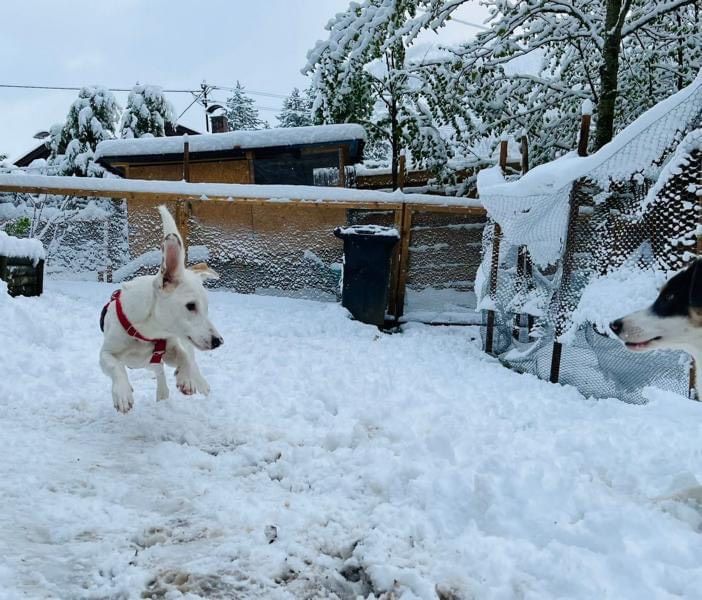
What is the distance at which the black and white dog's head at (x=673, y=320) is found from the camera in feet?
9.16

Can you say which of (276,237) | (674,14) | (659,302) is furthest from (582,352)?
(674,14)

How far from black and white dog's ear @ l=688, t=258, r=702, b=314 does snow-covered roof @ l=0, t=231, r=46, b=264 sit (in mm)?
7085

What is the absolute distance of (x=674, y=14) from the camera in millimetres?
9195

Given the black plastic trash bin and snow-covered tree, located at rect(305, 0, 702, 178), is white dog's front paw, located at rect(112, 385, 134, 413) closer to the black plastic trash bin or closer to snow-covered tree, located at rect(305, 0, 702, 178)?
the black plastic trash bin

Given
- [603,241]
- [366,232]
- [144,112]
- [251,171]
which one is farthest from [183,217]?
A: [144,112]

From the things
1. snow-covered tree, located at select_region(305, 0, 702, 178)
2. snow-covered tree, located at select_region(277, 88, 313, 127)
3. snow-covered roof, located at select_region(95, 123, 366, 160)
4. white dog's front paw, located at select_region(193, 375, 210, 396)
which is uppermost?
snow-covered tree, located at select_region(277, 88, 313, 127)

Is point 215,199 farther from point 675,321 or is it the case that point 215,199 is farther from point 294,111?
point 294,111

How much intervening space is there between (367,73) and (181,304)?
7.77 metres

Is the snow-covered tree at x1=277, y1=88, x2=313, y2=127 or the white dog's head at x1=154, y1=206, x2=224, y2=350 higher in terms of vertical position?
the snow-covered tree at x1=277, y1=88, x2=313, y2=127

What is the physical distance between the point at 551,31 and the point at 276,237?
573cm

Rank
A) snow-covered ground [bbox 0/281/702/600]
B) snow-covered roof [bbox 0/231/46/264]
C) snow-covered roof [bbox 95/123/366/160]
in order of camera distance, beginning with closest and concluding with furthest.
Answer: snow-covered ground [bbox 0/281/702/600]
snow-covered roof [bbox 0/231/46/264]
snow-covered roof [bbox 95/123/366/160]

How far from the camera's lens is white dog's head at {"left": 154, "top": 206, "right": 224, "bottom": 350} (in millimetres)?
3305

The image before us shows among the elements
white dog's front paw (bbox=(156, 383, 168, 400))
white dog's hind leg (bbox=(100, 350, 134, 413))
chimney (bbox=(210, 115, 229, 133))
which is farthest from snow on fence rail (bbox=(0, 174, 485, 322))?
chimney (bbox=(210, 115, 229, 133))

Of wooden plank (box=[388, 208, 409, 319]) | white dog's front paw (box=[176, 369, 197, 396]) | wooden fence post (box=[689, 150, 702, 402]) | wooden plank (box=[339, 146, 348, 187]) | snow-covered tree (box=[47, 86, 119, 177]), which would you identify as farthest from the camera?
snow-covered tree (box=[47, 86, 119, 177])
